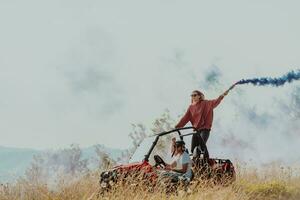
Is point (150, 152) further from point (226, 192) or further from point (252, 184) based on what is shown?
point (252, 184)

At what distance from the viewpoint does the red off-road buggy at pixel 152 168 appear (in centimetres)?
1493

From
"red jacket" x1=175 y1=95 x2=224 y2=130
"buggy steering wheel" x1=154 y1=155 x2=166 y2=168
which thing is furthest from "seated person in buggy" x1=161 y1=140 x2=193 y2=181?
"red jacket" x1=175 y1=95 x2=224 y2=130

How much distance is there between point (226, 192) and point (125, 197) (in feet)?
7.58

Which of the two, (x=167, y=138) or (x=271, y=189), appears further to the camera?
(x=167, y=138)

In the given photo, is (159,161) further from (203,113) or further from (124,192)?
(203,113)

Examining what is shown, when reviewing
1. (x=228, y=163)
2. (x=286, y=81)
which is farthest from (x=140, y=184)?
(x=286, y=81)

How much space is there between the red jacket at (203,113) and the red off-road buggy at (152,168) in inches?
47.0

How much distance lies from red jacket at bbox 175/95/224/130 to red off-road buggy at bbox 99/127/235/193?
1195mm

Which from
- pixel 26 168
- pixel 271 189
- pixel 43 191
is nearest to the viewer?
pixel 43 191

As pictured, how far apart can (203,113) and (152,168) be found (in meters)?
3.44

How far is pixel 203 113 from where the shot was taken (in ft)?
59.7

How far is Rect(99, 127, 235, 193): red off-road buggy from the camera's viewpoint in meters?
14.9

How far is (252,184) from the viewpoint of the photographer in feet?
63.6

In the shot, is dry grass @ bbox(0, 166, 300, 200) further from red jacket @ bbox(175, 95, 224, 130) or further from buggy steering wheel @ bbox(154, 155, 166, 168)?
red jacket @ bbox(175, 95, 224, 130)
